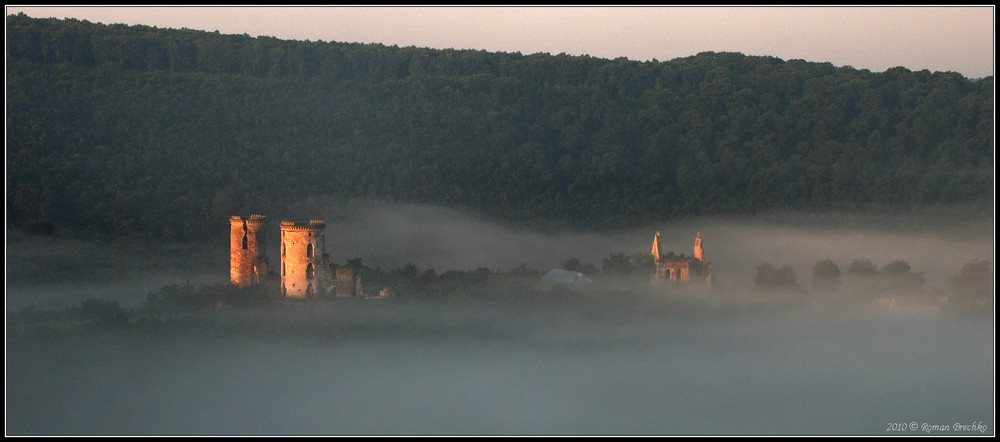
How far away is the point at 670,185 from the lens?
42.6m

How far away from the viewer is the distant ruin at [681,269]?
30609 mm

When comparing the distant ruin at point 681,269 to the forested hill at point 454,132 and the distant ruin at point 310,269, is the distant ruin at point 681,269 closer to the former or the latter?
the distant ruin at point 310,269

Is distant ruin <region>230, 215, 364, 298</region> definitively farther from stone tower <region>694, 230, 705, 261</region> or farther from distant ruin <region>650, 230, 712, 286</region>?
stone tower <region>694, 230, 705, 261</region>

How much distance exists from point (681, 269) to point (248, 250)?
9453mm

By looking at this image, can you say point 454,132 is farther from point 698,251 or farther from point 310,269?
point 310,269

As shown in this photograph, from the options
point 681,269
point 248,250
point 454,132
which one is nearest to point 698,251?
point 681,269

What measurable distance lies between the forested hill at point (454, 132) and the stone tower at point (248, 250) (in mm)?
8102

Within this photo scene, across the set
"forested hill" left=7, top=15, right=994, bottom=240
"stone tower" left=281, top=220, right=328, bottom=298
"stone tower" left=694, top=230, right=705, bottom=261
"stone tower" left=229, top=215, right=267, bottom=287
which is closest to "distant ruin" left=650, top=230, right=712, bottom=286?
"stone tower" left=694, top=230, right=705, bottom=261

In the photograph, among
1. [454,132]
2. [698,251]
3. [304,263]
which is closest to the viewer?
[304,263]

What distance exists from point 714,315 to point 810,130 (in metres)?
16.9

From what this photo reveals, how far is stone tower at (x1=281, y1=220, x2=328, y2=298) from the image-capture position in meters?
28.5

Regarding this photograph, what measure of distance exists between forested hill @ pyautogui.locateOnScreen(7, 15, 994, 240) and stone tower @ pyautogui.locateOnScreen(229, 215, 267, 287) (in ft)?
26.6

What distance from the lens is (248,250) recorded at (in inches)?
1200

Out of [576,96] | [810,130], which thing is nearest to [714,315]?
[810,130]
